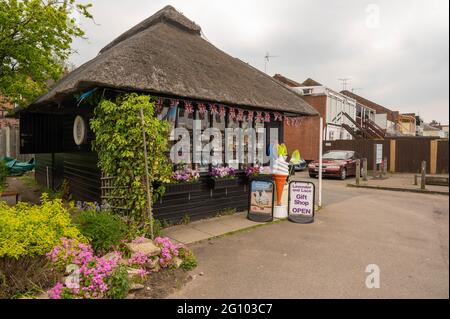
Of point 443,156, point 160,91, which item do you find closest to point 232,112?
point 160,91

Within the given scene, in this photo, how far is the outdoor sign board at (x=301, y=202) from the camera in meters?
7.52

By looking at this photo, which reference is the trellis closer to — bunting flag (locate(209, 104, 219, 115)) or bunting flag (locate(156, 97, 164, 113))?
Answer: bunting flag (locate(156, 97, 164, 113))

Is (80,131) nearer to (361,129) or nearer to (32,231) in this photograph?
(32,231)

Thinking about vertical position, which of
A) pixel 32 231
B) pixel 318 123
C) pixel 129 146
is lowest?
pixel 32 231

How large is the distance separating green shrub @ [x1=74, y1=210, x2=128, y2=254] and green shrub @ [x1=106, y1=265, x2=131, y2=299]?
891 mm

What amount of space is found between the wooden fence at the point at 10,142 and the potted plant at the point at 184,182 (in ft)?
51.8

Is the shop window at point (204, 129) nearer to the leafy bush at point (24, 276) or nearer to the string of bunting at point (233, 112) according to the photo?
the string of bunting at point (233, 112)

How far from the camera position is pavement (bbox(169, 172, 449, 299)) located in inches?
153

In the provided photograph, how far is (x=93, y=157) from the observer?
709 cm

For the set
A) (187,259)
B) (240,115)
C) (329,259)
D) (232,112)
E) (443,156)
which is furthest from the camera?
(443,156)

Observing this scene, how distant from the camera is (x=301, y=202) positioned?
7648 mm

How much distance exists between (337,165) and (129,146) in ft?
44.9

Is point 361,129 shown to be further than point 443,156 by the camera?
Yes

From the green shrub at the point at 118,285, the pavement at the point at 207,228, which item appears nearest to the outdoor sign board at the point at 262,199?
the pavement at the point at 207,228
